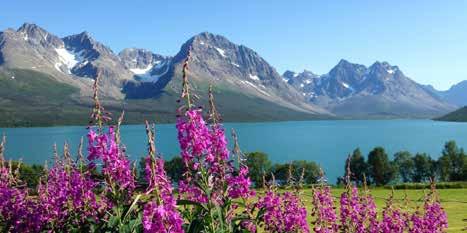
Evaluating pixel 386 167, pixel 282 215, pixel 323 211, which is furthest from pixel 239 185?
pixel 386 167

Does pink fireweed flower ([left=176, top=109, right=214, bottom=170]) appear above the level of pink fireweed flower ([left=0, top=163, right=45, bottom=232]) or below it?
above

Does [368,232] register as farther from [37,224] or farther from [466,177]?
[466,177]

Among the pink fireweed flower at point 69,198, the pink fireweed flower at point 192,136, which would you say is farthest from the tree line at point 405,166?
the pink fireweed flower at point 192,136

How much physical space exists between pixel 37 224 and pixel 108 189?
304cm

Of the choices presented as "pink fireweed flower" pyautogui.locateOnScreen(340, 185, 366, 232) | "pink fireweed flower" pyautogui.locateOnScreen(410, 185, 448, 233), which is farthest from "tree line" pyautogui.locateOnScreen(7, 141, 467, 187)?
"pink fireweed flower" pyautogui.locateOnScreen(340, 185, 366, 232)

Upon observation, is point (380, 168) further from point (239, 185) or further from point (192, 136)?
point (192, 136)

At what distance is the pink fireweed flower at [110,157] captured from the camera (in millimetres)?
7699

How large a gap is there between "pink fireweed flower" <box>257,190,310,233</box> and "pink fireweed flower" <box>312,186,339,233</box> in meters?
0.28

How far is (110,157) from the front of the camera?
7.79 metres

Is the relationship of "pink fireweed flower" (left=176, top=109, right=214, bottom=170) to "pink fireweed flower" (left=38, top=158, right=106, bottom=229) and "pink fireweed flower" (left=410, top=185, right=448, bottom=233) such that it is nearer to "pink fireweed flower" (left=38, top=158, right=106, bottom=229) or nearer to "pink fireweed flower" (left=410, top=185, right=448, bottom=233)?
"pink fireweed flower" (left=38, top=158, right=106, bottom=229)

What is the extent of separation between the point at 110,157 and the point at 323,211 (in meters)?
4.61

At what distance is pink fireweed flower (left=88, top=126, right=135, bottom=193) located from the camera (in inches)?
Result: 303

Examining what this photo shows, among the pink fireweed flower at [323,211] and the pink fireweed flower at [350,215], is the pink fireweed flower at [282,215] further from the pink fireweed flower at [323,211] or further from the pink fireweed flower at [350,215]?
the pink fireweed flower at [350,215]

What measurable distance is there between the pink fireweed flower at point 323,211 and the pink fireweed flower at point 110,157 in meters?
3.70
